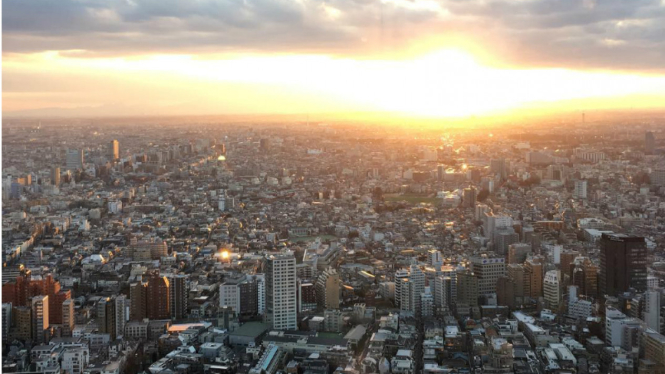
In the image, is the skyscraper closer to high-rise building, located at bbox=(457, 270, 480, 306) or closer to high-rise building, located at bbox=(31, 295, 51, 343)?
high-rise building, located at bbox=(31, 295, 51, 343)

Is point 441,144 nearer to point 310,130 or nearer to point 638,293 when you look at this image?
point 310,130

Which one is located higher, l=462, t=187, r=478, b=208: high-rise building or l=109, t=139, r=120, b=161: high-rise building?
l=109, t=139, r=120, b=161: high-rise building

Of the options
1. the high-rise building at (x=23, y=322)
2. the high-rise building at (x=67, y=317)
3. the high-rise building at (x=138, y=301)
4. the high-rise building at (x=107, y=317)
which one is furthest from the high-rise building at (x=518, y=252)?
the high-rise building at (x=23, y=322)

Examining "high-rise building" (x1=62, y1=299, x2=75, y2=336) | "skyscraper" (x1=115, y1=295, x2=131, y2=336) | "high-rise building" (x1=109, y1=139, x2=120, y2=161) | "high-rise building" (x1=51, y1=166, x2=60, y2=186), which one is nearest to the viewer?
"high-rise building" (x1=62, y1=299, x2=75, y2=336)

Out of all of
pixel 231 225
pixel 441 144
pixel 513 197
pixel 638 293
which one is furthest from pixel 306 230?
pixel 441 144

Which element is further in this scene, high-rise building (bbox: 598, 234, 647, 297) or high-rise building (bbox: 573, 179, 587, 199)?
high-rise building (bbox: 573, 179, 587, 199)

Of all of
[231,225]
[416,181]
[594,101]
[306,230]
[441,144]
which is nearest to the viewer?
[594,101]

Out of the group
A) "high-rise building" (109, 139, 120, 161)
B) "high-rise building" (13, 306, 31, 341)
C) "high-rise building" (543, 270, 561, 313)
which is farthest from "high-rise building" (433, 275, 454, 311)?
"high-rise building" (109, 139, 120, 161)
